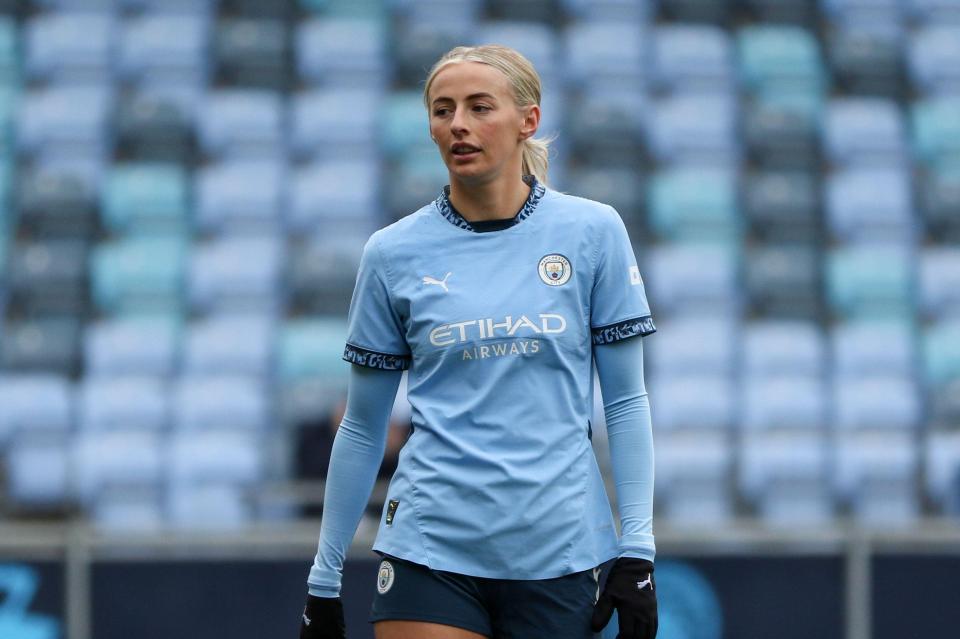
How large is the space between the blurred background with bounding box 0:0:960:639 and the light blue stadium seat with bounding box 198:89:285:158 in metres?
0.02

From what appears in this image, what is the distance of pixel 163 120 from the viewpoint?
851 cm

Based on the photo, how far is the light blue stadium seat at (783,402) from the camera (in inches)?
281

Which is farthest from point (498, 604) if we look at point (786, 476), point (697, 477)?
point (786, 476)

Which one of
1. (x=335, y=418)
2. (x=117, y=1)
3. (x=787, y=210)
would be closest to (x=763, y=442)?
(x=335, y=418)

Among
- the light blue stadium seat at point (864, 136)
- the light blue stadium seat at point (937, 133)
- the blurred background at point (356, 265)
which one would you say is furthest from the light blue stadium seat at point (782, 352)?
the light blue stadium seat at point (937, 133)

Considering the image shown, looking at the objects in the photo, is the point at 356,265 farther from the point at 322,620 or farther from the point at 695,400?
the point at 322,620

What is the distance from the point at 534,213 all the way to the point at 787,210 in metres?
6.07

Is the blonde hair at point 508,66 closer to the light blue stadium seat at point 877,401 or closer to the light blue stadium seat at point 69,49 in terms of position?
the light blue stadium seat at point 877,401

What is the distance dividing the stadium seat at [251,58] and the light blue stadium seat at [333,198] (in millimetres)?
950

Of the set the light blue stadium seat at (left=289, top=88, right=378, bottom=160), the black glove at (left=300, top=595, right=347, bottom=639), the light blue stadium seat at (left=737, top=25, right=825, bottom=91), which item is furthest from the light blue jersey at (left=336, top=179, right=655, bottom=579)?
the light blue stadium seat at (left=737, top=25, right=825, bottom=91)

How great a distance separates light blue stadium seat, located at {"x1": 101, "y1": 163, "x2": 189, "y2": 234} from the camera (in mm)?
7980

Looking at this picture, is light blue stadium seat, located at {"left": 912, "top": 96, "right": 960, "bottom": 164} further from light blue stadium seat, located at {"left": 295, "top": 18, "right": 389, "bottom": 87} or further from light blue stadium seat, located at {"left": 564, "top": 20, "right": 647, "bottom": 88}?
light blue stadium seat, located at {"left": 295, "top": 18, "right": 389, "bottom": 87}

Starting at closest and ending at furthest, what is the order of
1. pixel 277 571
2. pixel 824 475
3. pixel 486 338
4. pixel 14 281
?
1. pixel 486 338
2. pixel 277 571
3. pixel 824 475
4. pixel 14 281

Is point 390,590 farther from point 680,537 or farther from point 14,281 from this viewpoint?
point 14,281
